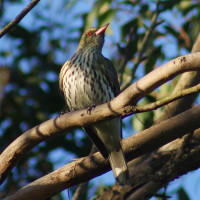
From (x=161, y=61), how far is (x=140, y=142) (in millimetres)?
2612

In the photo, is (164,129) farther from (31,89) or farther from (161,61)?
(31,89)

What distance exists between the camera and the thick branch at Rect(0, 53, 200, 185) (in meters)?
2.58

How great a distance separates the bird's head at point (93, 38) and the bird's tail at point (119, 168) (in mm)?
1513

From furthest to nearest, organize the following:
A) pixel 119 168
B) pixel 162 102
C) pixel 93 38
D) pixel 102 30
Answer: pixel 93 38 < pixel 102 30 < pixel 119 168 < pixel 162 102

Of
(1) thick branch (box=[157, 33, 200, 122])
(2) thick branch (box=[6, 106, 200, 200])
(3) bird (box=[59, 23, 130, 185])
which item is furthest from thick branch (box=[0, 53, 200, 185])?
(1) thick branch (box=[157, 33, 200, 122])

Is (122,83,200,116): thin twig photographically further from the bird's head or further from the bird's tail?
the bird's head

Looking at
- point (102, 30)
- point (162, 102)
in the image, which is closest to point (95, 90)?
point (102, 30)

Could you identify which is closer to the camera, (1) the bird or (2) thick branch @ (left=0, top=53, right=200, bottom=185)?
(2) thick branch @ (left=0, top=53, right=200, bottom=185)

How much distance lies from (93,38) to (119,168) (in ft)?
6.38

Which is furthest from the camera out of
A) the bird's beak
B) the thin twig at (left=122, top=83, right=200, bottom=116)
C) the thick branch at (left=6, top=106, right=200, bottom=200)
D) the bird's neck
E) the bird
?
the bird's beak

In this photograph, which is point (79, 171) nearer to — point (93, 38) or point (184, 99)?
point (184, 99)

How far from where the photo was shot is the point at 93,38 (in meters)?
5.36

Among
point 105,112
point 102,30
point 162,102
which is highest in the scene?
point 102,30

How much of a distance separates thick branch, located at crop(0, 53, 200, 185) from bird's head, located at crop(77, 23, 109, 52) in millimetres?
2218
